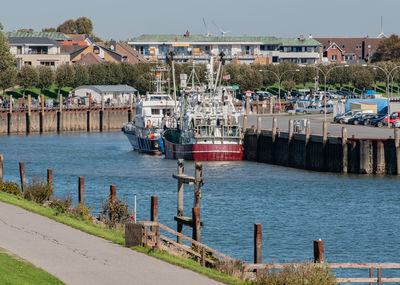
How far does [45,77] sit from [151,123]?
56739 millimetres

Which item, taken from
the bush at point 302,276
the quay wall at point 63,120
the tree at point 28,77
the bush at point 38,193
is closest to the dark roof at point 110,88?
the tree at point 28,77

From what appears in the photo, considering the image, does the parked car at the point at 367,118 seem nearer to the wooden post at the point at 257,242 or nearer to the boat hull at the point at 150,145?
the boat hull at the point at 150,145

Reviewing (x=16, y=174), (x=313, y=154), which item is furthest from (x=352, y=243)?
(x=16, y=174)

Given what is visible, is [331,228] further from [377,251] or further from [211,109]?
[211,109]

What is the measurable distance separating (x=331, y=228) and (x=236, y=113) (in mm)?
37853

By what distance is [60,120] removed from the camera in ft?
435

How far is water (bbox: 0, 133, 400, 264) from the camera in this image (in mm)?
41656

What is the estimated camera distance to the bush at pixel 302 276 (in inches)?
931

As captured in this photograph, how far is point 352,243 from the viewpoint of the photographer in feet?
139

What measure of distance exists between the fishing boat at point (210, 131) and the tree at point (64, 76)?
232ft

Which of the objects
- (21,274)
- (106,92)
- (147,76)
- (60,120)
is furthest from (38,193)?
(147,76)

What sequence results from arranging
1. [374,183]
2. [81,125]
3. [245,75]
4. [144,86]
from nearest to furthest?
[374,183] → [81,125] → [144,86] → [245,75]

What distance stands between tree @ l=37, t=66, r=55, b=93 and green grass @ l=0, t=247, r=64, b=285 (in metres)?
123

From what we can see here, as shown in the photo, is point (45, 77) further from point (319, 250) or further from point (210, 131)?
point (319, 250)
